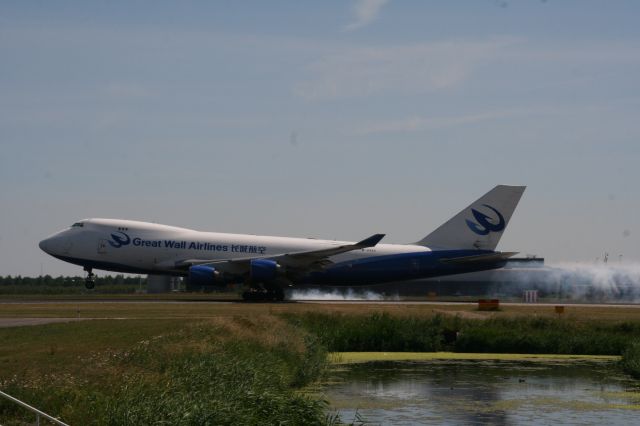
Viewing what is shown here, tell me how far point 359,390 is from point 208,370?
727cm

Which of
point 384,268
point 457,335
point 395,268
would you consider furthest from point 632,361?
point 395,268

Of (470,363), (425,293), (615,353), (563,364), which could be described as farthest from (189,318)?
(425,293)

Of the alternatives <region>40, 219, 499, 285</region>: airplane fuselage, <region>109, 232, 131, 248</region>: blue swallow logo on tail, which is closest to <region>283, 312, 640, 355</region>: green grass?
<region>40, 219, 499, 285</region>: airplane fuselage

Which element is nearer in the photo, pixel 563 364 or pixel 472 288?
pixel 563 364

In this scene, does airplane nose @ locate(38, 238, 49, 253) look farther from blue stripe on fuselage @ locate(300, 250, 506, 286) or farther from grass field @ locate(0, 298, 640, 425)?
blue stripe on fuselage @ locate(300, 250, 506, 286)

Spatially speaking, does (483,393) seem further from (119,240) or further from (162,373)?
(119,240)

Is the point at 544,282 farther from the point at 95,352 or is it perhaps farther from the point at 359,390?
the point at 95,352

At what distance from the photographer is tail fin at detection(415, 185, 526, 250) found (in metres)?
66.3

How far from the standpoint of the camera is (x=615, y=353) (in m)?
42.3

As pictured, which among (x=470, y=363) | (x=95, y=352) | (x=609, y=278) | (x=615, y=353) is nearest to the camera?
(x=95, y=352)

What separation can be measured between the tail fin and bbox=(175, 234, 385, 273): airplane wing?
28.6 ft

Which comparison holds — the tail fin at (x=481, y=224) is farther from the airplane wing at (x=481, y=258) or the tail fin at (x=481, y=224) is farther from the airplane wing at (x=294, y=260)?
the airplane wing at (x=294, y=260)

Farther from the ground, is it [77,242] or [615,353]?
[77,242]

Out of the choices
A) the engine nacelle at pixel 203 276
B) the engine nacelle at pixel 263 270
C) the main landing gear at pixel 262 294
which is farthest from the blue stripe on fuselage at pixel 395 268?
the engine nacelle at pixel 203 276
